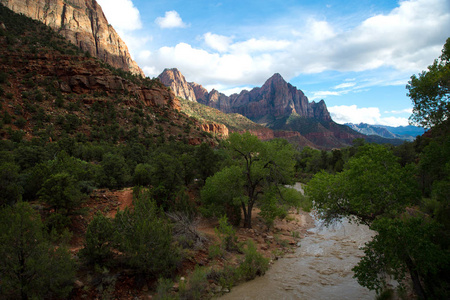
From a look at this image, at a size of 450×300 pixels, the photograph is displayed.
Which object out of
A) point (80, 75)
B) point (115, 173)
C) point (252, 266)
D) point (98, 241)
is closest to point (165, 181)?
point (115, 173)

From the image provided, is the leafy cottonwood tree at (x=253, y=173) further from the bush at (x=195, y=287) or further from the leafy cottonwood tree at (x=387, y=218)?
A: the bush at (x=195, y=287)

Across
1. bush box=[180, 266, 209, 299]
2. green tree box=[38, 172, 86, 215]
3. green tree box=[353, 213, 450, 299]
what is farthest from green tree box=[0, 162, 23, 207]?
green tree box=[353, 213, 450, 299]

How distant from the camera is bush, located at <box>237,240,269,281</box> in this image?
988 centimetres

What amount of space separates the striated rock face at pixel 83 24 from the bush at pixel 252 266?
93.2 meters

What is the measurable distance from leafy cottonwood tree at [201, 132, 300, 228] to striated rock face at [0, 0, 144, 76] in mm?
87444

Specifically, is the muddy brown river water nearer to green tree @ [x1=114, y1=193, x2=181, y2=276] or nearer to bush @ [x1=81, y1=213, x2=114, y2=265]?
green tree @ [x1=114, y1=193, x2=181, y2=276]

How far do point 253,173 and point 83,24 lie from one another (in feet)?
375

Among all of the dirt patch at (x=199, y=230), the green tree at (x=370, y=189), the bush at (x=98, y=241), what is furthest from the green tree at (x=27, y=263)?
the green tree at (x=370, y=189)

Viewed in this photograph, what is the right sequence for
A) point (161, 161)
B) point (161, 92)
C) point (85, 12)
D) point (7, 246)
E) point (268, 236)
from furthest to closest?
1. point (85, 12)
2. point (161, 92)
3. point (161, 161)
4. point (268, 236)
5. point (7, 246)

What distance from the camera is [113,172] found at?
18.1m

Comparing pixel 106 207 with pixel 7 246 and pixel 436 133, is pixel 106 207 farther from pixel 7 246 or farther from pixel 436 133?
pixel 436 133

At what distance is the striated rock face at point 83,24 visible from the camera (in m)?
76.8

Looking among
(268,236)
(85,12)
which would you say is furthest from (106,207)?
(85,12)

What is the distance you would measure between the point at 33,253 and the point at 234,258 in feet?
27.5
